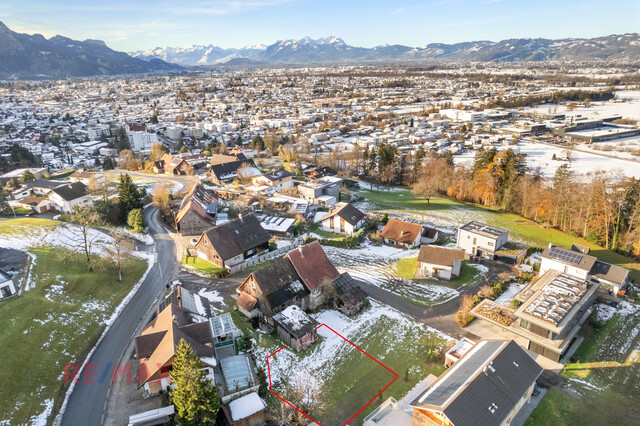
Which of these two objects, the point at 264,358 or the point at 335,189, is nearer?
the point at 264,358

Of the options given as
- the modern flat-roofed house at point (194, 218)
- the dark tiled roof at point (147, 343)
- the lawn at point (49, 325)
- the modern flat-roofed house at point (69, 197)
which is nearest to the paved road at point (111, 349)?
the lawn at point (49, 325)

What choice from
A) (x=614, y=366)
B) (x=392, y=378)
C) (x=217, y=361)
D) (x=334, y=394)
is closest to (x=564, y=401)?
(x=614, y=366)

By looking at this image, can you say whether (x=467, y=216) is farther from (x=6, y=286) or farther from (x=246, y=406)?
(x=6, y=286)

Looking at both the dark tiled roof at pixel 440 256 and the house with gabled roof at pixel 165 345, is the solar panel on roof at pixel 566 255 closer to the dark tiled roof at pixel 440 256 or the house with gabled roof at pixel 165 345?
the dark tiled roof at pixel 440 256

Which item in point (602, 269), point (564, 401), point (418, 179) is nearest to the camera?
point (564, 401)

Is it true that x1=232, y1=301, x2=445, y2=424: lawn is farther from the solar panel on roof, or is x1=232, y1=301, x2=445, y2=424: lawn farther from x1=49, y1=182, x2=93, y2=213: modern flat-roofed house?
x1=49, y1=182, x2=93, y2=213: modern flat-roofed house

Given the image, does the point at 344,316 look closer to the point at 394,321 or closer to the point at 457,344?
the point at 394,321

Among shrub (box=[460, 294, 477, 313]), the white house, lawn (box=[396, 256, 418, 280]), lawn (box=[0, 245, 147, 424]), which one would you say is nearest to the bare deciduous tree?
lawn (box=[0, 245, 147, 424])
